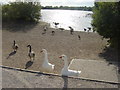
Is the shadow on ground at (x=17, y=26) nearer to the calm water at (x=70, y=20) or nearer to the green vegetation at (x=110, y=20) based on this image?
the calm water at (x=70, y=20)

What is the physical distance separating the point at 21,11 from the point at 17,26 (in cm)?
382

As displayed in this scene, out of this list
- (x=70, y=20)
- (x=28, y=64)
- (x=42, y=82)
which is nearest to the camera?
(x=42, y=82)

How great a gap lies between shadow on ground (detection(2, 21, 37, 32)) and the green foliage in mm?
1024

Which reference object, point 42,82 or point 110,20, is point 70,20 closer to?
point 110,20

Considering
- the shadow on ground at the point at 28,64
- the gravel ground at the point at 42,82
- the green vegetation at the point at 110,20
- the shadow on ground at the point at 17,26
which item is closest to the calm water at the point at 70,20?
the shadow on ground at the point at 17,26

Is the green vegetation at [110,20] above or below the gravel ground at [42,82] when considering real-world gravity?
above

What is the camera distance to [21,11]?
101ft

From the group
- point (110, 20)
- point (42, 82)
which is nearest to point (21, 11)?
point (110, 20)

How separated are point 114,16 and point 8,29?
48.4 ft

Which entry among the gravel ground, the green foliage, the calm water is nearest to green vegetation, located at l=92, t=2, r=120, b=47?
the gravel ground

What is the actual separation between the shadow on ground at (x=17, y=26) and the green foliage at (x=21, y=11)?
1.02m

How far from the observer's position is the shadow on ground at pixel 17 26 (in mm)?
25734

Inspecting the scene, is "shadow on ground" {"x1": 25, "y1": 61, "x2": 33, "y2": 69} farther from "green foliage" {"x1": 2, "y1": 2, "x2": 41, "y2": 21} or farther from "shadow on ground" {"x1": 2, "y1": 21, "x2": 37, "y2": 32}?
"green foliage" {"x1": 2, "y1": 2, "x2": 41, "y2": 21}

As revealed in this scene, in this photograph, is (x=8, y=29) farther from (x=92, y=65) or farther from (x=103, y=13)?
(x=92, y=65)
